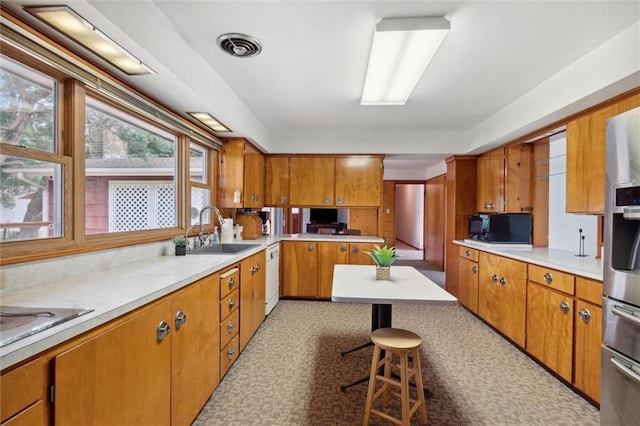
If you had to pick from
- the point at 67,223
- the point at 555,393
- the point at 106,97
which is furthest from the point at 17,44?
the point at 555,393

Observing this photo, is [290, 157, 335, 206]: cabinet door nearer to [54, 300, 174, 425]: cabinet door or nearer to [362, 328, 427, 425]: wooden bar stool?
[362, 328, 427, 425]: wooden bar stool

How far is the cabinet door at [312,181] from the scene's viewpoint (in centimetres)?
430

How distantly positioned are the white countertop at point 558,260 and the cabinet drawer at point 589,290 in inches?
1.5

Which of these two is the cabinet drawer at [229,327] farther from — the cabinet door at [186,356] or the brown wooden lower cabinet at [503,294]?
the brown wooden lower cabinet at [503,294]

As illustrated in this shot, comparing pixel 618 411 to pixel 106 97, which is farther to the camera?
pixel 106 97

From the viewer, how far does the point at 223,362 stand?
81.9 inches

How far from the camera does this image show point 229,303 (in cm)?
218

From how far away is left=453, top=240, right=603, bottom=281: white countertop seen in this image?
6.46 feet

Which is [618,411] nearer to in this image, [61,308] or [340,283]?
[340,283]

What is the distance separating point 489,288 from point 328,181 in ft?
8.14

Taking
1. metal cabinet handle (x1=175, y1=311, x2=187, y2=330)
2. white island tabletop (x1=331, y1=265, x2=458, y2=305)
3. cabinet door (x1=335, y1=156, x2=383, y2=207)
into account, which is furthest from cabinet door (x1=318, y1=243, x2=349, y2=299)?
metal cabinet handle (x1=175, y1=311, x2=187, y2=330)

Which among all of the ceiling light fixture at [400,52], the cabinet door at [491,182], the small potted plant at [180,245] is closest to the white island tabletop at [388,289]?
the small potted plant at [180,245]

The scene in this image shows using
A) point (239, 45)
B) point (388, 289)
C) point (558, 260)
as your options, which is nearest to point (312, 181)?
point (239, 45)

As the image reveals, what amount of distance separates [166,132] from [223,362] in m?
1.99
